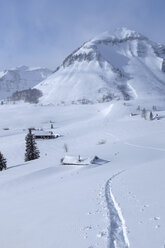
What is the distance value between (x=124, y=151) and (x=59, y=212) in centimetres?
3387

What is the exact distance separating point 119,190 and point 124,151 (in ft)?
96.3

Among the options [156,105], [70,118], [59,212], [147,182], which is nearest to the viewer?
[59,212]

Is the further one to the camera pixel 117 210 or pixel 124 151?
pixel 124 151

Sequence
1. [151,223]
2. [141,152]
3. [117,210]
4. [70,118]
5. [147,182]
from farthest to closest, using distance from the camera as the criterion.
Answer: [70,118] → [141,152] → [147,182] → [117,210] → [151,223]

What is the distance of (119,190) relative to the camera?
→ 62.2ft

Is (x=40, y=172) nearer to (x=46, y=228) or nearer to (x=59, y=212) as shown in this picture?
(x=59, y=212)

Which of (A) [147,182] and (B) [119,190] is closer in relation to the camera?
(B) [119,190]

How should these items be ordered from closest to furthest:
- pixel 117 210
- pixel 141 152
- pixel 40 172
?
pixel 117 210
pixel 40 172
pixel 141 152

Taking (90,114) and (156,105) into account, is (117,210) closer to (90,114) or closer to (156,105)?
(90,114)

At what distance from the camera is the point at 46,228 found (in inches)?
508

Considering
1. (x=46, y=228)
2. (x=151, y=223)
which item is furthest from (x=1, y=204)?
(x=151, y=223)

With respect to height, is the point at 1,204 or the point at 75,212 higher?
the point at 75,212

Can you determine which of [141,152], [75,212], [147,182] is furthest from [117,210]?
[141,152]

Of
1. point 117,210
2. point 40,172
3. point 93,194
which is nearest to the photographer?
point 117,210
